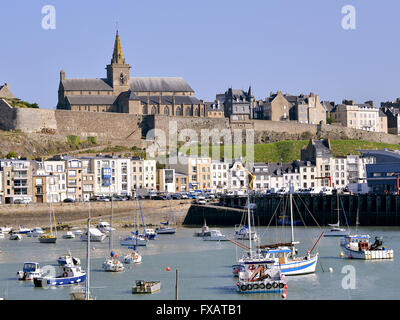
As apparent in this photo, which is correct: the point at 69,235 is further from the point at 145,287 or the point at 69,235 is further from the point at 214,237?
the point at 145,287

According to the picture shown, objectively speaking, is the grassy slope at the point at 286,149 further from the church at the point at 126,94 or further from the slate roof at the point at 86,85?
the slate roof at the point at 86,85

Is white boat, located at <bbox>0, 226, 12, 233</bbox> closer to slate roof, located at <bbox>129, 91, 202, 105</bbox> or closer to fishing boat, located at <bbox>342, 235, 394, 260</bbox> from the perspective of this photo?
fishing boat, located at <bbox>342, 235, 394, 260</bbox>

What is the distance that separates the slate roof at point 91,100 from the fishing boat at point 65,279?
60602 mm

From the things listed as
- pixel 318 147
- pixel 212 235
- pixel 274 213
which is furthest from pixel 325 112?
pixel 212 235

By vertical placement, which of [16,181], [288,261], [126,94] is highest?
[126,94]

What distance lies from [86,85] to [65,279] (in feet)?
211

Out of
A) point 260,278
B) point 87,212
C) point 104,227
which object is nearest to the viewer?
point 260,278

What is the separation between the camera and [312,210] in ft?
177

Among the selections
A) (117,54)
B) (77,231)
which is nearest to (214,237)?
(77,231)

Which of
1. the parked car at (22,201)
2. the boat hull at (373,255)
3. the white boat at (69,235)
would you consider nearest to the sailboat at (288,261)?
the boat hull at (373,255)

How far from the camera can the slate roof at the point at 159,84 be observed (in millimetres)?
91688

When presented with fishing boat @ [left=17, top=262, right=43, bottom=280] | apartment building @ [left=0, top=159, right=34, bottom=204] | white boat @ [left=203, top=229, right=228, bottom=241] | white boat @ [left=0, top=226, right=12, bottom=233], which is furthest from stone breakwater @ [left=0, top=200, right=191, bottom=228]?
fishing boat @ [left=17, top=262, right=43, bottom=280]

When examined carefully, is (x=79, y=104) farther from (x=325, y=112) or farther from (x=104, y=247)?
(x=104, y=247)
